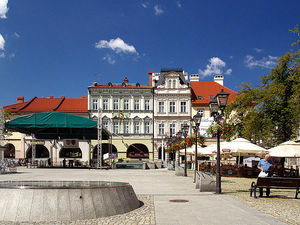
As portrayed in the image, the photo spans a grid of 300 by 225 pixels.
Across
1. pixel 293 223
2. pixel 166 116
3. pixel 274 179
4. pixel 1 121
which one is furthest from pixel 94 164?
pixel 293 223

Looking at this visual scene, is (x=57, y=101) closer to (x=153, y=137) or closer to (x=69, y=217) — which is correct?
(x=153, y=137)

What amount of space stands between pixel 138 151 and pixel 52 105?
1551 centimetres

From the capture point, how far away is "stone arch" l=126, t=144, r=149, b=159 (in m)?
50.4

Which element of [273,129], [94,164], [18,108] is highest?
[18,108]

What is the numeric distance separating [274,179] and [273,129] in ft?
68.7

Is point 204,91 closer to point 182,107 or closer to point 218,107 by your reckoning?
point 182,107

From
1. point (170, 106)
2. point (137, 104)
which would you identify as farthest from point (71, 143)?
point (170, 106)

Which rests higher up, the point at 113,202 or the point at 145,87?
the point at 145,87

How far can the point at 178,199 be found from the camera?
11.3m

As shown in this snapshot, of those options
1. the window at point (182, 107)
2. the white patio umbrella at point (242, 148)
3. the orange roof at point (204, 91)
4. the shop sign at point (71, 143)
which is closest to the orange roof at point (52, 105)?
the shop sign at point (71, 143)

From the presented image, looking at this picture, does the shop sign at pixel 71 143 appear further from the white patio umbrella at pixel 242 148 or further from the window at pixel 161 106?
the white patio umbrella at pixel 242 148

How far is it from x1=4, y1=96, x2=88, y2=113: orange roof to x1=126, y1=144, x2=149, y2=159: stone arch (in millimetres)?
8865

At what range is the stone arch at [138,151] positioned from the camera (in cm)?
5038

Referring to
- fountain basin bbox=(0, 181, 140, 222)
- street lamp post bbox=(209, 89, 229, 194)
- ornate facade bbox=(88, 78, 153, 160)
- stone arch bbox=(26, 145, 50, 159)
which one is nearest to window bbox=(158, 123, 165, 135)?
ornate facade bbox=(88, 78, 153, 160)
